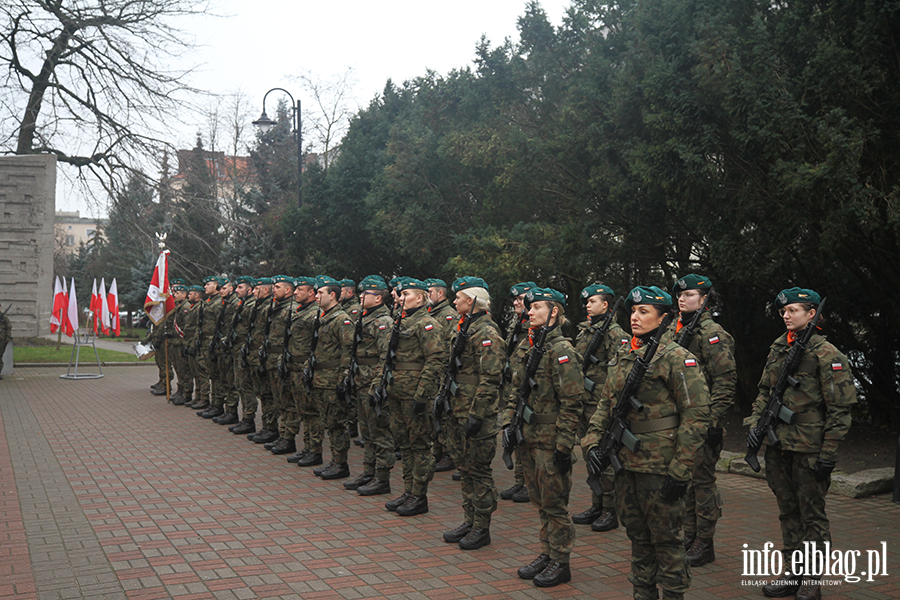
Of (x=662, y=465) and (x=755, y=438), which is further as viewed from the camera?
(x=755, y=438)

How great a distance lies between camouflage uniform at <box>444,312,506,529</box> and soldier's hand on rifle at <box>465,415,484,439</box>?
0.11ft

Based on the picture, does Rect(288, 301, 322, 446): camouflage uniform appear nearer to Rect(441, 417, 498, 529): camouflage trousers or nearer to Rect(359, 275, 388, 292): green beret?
Rect(359, 275, 388, 292): green beret

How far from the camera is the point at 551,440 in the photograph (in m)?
5.86

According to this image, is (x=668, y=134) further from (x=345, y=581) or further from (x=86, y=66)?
(x=86, y=66)

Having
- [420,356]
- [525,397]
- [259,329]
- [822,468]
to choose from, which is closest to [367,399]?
[420,356]

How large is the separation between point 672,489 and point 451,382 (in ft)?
9.33

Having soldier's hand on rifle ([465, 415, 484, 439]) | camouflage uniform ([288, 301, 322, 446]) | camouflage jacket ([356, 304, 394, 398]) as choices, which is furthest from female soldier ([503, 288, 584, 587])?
camouflage uniform ([288, 301, 322, 446])

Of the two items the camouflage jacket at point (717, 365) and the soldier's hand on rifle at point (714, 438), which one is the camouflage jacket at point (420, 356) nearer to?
the camouflage jacket at point (717, 365)

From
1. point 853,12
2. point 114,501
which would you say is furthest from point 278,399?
point 853,12

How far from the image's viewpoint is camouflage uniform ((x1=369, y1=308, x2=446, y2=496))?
25.0 ft

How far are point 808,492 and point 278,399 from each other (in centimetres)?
739

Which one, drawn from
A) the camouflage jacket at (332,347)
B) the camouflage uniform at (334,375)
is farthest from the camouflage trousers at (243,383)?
the camouflage jacket at (332,347)

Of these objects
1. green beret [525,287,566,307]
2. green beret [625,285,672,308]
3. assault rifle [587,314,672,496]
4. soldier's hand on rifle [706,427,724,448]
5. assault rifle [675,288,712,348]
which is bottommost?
soldier's hand on rifle [706,427,724,448]

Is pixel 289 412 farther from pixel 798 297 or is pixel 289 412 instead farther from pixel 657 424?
pixel 798 297
